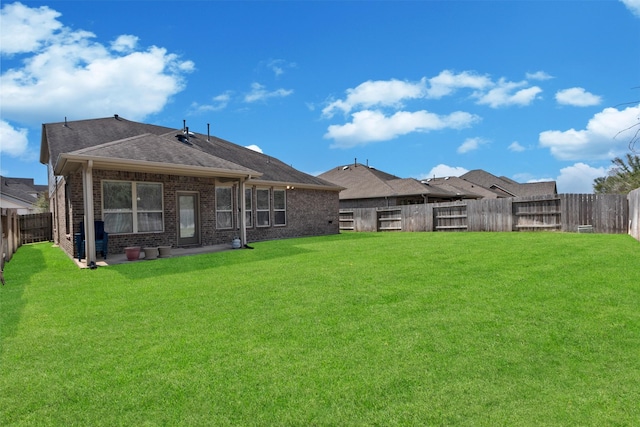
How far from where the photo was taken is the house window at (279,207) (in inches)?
661

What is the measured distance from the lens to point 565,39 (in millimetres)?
9516

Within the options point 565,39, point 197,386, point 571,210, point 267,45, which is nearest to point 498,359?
point 197,386

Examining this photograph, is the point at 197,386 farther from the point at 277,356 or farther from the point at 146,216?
the point at 146,216

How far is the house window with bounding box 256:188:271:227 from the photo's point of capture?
16109 millimetres

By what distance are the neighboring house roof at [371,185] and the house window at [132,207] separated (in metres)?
14.0

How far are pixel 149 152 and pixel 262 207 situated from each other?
6.07 m

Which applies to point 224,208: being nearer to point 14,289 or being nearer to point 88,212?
point 88,212

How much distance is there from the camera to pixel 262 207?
53.4 feet

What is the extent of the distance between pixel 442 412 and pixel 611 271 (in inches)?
240

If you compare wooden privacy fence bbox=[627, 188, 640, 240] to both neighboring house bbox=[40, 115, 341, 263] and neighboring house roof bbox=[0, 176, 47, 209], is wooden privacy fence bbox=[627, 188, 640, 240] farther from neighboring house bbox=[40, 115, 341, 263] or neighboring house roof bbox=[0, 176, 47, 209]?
neighboring house roof bbox=[0, 176, 47, 209]

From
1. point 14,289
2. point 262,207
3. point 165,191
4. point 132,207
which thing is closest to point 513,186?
point 262,207

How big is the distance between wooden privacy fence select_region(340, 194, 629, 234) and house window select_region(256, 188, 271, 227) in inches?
320

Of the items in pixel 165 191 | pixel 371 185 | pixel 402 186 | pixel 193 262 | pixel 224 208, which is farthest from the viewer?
pixel 371 185

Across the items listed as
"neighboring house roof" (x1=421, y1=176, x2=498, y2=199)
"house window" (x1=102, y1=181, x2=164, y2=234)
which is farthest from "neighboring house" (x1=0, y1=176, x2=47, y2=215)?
"neighboring house roof" (x1=421, y1=176, x2=498, y2=199)
